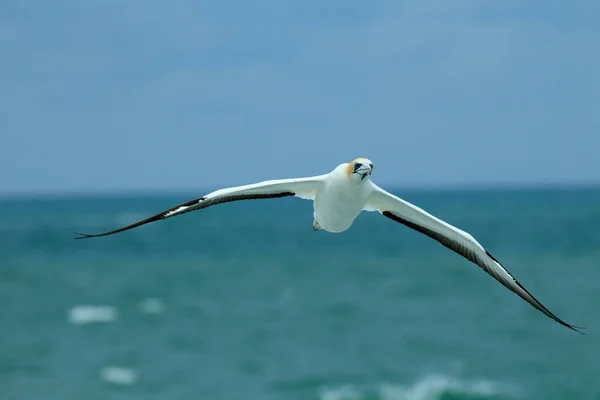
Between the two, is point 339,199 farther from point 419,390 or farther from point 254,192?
point 419,390

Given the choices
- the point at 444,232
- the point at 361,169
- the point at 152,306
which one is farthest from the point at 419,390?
the point at 361,169

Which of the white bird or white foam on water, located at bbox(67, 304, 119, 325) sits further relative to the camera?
white foam on water, located at bbox(67, 304, 119, 325)

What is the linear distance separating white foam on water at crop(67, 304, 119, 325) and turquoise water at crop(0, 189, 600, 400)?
106mm

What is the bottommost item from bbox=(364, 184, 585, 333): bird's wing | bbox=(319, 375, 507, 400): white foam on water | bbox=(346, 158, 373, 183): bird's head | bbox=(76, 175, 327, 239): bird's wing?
bbox=(319, 375, 507, 400): white foam on water

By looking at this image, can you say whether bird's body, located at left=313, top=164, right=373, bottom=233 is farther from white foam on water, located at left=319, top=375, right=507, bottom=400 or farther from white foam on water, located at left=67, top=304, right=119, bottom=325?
white foam on water, located at left=67, top=304, right=119, bottom=325

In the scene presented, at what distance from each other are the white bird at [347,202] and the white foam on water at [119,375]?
23642 millimetres

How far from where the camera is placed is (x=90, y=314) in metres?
49.6

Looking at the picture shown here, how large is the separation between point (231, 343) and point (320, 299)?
10.9 m

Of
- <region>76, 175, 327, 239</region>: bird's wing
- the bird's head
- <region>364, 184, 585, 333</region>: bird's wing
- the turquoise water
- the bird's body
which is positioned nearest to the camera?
the bird's head

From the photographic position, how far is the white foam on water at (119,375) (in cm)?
3631

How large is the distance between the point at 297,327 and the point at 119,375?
983 cm

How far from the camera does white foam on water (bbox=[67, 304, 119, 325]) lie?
47.7 m

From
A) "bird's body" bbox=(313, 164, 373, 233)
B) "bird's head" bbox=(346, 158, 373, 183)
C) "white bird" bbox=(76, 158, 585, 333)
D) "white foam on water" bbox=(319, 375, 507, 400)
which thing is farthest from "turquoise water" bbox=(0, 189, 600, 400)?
"bird's head" bbox=(346, 158, 373, 183)

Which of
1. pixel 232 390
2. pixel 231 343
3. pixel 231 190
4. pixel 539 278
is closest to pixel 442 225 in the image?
pixel 231 190
